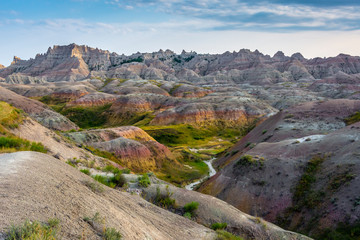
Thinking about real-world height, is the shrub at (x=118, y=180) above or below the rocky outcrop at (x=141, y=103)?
above

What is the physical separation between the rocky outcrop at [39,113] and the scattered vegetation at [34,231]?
61761 millimetres

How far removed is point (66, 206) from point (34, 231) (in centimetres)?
169

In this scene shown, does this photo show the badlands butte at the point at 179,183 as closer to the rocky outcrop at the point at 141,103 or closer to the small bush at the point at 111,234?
the small bush at the point at 111,234

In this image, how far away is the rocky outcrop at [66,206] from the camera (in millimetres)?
5266

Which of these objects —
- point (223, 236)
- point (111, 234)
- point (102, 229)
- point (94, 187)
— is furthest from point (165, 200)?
point (111, 234)

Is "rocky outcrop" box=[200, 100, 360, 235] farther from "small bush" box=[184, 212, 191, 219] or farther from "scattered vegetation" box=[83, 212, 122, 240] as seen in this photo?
"scattered vegetation" box=[83, 212, 122, 240]

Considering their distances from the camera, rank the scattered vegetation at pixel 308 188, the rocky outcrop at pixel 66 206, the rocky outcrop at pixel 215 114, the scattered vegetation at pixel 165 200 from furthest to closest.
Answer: the rocky outcrop at pixel 215 114 < the scattered vegetation at pixel 308 188 < the scattered vegetation at pixel 165 200 < the rocky outcrop at pixel 66 206

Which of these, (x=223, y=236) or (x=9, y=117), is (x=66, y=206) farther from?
(x=9, y=117)

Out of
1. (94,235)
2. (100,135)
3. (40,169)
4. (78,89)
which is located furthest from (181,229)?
(78,89)

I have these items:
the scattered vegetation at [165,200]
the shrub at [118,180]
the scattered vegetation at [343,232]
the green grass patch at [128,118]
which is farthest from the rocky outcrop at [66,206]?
the green grass patch at [128,118]

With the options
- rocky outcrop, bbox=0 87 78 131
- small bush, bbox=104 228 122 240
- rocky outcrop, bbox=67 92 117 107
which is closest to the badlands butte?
small bush, bbox=104 228 122 240

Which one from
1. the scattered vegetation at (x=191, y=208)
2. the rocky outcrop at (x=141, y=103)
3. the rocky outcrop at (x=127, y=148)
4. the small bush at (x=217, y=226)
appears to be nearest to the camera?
the small bush at (x=217, y=226)

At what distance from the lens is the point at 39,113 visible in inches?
2434

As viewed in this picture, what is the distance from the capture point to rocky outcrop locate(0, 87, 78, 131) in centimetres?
5838
